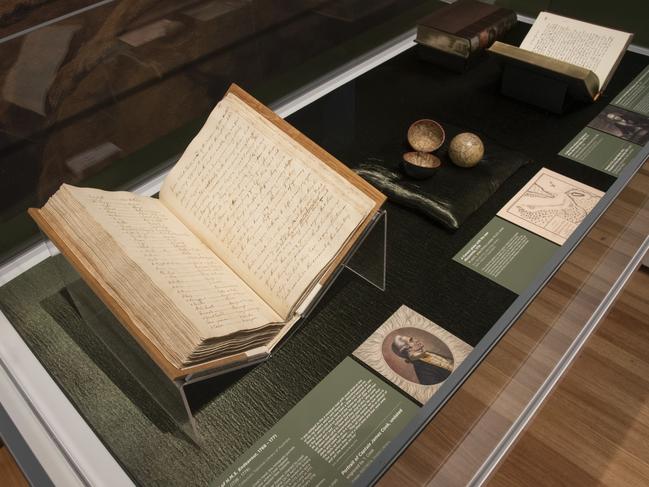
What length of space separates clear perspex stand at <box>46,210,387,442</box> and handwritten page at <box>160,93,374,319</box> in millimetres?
69

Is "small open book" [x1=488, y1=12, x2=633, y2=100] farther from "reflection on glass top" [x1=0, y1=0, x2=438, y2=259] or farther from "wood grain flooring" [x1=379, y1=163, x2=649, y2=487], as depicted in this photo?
"reflection on glass top" [x1=0, y1=0, x2=438, y2=259]

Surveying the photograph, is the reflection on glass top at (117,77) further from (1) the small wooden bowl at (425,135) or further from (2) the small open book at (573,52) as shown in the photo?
(2) the small open book at (573,52)

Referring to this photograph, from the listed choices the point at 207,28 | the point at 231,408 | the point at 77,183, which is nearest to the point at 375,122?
the point at 207,28

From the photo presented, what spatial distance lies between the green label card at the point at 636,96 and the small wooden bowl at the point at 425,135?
0.68 meters

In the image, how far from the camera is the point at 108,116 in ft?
5.27

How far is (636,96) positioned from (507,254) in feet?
3.14

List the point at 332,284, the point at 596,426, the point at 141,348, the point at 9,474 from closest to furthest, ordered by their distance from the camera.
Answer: the point at 141,348 < the point at 332,284 < the point at 9,474 < the point at 596,426

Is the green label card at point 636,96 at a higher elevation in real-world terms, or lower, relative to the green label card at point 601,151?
higher

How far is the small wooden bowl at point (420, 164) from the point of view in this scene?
1.58m

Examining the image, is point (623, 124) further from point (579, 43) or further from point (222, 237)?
point (222, 237)

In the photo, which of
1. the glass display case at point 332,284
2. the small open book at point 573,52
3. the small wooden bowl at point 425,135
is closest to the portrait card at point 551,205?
the glass display case at point 332,284

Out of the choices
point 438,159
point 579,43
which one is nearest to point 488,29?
point 579,43

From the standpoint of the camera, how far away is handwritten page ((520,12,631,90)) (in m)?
1.93

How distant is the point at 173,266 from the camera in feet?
3.56
